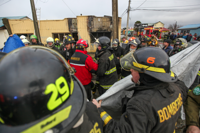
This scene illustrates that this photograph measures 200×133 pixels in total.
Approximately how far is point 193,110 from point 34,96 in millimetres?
2199

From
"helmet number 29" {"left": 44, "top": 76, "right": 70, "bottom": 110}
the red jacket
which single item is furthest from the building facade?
"helmet number 29" {"left": 44, "top": 76, "right": 70, "bottom": 110}

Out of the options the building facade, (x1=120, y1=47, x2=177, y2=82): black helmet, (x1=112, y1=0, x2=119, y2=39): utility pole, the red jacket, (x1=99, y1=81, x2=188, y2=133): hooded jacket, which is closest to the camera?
(x1=99, y1=81, x2=188, y2=133): hooded jacket

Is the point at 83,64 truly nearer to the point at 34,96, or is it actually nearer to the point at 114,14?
the point at 34,96

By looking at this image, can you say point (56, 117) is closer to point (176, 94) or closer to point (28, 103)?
point (28, 103)

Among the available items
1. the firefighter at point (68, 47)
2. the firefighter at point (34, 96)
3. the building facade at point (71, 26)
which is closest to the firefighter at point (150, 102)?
the firefighter at point (34, 96)

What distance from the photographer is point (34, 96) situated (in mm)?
683

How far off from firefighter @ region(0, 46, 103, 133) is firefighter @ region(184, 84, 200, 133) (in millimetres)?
1735

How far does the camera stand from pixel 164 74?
4.27 feet

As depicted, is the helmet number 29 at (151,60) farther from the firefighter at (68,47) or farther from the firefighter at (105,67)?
the firefighter at (68,47)

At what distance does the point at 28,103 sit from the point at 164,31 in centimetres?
3702

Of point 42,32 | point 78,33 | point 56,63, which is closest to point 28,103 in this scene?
point 56,63

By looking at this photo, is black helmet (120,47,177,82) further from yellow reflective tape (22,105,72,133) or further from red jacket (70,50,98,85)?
red jacket (70,50,98,85)

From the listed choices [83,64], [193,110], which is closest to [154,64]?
[193,110]

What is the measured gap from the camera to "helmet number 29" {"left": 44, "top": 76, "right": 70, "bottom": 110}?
0.74 metres
